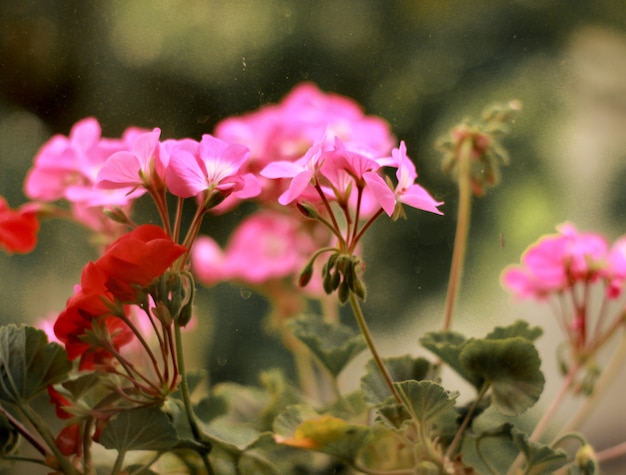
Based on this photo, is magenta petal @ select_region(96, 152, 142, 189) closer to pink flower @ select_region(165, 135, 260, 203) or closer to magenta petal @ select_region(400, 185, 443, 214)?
pink flower @ select_region(165, 135, 260, 203)

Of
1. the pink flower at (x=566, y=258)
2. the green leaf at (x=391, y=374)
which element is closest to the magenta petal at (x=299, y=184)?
the green leaf at (x=391, y=374)

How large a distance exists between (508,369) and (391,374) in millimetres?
59

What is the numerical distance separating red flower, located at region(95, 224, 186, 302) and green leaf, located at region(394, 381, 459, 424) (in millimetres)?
117

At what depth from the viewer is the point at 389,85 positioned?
1.72 feet

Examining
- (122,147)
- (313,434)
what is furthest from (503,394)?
(122,147)

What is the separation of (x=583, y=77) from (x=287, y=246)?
263 mm

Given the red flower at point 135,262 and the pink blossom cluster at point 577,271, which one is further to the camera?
the pink blossom cluster at point 577,271

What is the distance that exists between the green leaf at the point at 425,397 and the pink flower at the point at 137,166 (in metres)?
0.15

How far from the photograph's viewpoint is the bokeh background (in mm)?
509

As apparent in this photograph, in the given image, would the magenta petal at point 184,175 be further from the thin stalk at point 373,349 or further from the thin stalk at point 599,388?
the thin stalk at point 599,388

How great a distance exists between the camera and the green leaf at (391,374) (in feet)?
1.30

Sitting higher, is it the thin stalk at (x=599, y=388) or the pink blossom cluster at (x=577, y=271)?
the pink blossom cluster at (x=577, y=271)

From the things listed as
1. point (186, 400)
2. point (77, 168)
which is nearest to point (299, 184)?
point (186, 400)

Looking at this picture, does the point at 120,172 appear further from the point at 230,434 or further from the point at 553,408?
the point at 553,408
